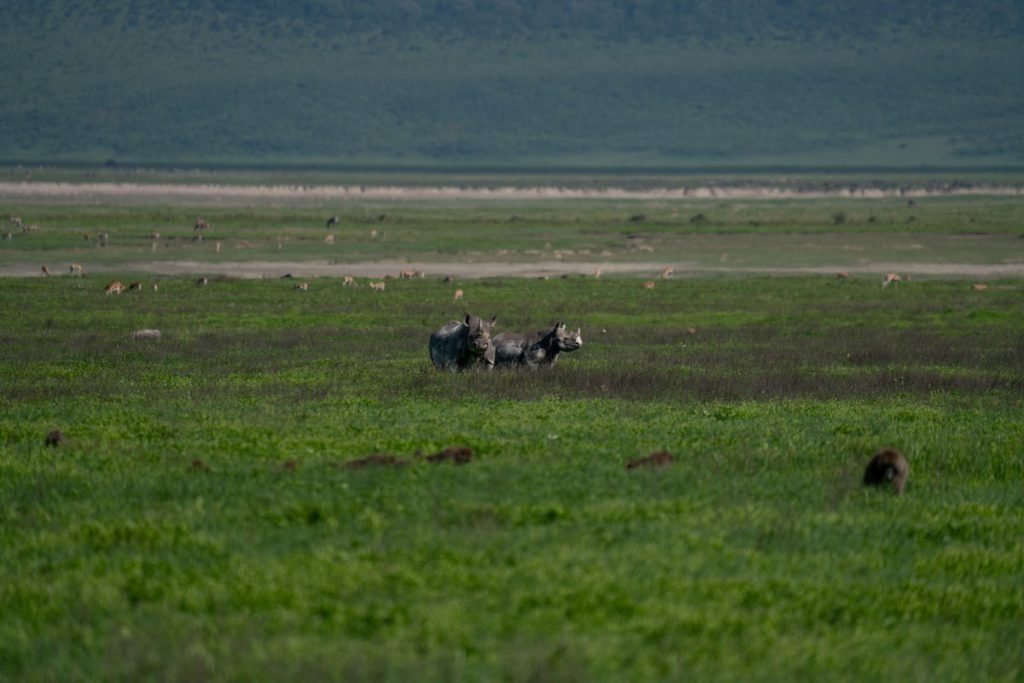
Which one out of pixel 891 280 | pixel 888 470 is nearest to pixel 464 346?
pixel 888 470

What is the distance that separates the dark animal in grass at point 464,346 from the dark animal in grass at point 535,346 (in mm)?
378

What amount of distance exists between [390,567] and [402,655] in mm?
1547

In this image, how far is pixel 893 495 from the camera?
570 inches

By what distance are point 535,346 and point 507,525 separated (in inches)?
507

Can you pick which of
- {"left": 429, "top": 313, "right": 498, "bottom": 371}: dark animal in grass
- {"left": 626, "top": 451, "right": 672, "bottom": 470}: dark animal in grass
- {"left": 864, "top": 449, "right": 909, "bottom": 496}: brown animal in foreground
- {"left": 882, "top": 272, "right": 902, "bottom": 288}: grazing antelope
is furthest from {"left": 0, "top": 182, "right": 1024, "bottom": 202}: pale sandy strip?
{"left": 864, "top": 449, "right": 909, "bottom": 496}: brown animal in foreground

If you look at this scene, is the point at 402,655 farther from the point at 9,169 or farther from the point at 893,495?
the point at 9,169

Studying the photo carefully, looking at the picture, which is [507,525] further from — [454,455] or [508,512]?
[454,455]

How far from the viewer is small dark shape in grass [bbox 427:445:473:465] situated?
15172mm

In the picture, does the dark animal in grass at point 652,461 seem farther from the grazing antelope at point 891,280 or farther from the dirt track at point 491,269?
the dirt track at point 491,269

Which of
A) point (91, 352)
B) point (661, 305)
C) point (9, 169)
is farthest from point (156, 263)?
point (9, 169)

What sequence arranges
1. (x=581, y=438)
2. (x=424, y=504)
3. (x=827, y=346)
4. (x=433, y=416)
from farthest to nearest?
(x=827, y=346), (x=433, y=416), (x=581, y=438), (x=424, y=504)

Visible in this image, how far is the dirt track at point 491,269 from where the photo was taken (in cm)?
5197

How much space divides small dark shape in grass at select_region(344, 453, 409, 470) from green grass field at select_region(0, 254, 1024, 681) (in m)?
0.18

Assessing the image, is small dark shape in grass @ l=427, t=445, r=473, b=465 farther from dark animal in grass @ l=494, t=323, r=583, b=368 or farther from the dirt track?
the dirt track
